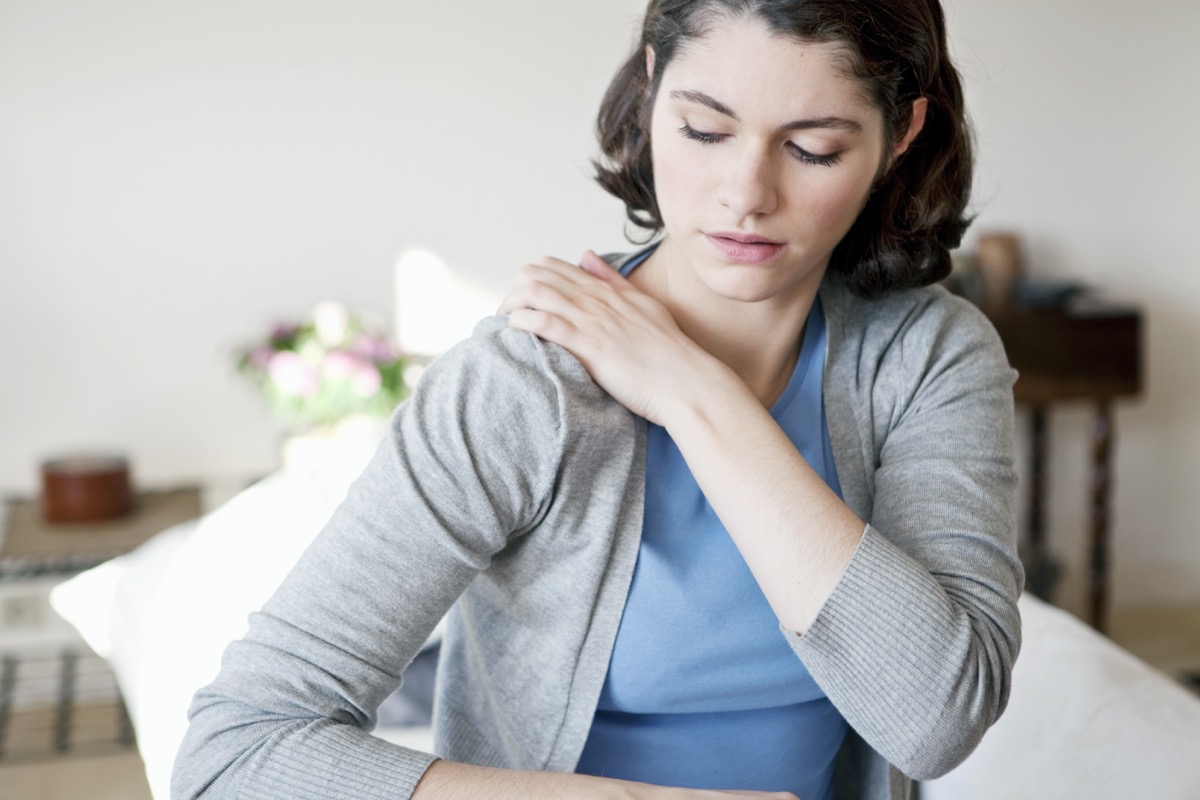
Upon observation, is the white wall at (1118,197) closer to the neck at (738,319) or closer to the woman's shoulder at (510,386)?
the neck at (738,319)

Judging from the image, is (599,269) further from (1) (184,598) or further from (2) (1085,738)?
(1) (184,598)

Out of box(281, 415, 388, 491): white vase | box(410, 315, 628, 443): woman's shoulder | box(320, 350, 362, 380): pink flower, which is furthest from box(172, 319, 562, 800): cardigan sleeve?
box(320, 350, 362, 380): pink flower

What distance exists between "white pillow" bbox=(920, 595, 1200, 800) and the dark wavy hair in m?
0.61

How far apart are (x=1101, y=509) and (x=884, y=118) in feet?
9.40

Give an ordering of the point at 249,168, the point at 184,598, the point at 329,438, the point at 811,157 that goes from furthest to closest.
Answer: the point at 249,168, the point at 329,438, the point at 184,598, the point at 811,157

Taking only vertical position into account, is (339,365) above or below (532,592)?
below

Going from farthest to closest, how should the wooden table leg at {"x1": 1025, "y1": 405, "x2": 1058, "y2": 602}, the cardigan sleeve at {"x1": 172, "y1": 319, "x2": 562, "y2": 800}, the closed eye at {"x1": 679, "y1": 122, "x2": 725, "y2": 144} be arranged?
the wooden table leg at {"x1": 1025, "y1": 405, "x2": 1058, "y2": 602}
the closed eye at {"x1": 679, "y1": 122, "x2": 725, "y2": 144}
the cardigan sleeve at {"x1": 172, "y1": 319, "x2": 562, "y2": 800}

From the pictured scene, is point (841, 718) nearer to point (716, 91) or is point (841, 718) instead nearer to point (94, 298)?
point (716, 91)

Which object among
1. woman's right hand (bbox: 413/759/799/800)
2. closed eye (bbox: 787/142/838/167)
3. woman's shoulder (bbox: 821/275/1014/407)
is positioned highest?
closed eye (bbox: 787/142/838/167)

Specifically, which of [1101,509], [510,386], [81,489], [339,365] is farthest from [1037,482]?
[510,386]

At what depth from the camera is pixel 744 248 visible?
101 cm

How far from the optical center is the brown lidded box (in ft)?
9.11

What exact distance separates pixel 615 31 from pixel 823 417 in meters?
2.41

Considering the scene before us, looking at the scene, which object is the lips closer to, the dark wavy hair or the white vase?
the dark wavy hair
